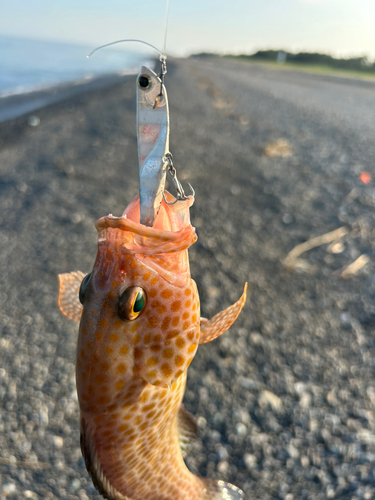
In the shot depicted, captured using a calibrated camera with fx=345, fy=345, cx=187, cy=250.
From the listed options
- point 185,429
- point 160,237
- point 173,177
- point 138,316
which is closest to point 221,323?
point 138,316

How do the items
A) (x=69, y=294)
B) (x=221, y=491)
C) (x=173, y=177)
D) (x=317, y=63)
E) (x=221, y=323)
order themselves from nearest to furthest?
(x=173, y=177) < (x=221, y=323) < (x=69, y=294) < (x=221, y=491) < (x=317, y=63)

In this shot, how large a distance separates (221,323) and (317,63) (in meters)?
73.2

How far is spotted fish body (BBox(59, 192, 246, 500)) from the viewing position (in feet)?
→ 4.07

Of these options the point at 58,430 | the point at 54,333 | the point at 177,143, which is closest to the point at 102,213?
the point at 54,333

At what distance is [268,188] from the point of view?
8.45 metres

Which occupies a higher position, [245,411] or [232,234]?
[232,234]

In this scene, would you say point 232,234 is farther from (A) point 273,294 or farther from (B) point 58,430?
(B) point 58,430

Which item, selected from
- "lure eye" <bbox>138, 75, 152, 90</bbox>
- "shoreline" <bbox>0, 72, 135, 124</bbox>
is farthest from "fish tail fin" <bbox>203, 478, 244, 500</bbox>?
"shoreline" <bbox>0, 72, 135, 124</bbox>

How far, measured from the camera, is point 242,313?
4828 mm

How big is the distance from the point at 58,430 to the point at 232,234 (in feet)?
14.4

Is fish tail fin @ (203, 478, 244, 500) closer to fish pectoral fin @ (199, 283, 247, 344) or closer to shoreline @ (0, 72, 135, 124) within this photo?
fish pectoral fin @ (199, 283, 247, 344)

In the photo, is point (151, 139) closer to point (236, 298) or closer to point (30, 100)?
point (236, 298)

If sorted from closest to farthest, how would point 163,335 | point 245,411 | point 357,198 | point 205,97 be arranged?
1. point 163,335
2. point 245,411
3. point 357,198
4. point 205,97

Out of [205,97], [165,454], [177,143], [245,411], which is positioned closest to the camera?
[165,454]
